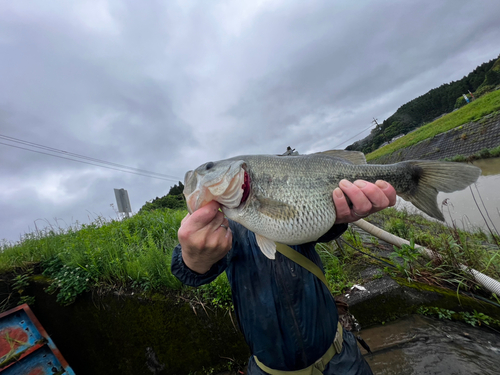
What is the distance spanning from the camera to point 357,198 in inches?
72.0

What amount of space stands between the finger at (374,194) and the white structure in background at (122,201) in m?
8.57

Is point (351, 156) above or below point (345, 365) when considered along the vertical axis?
above

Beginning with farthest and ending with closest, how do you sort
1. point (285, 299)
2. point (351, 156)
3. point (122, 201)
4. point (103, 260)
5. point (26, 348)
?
point (122, 201) → point (103, 260) → point (26, 348) → point (351, 156) → point (285, 299)

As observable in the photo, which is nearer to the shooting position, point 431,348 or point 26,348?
point 431,348

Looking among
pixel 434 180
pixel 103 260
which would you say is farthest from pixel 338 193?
pixel 103 260

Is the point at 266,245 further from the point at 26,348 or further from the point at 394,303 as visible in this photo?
the point at 26,348

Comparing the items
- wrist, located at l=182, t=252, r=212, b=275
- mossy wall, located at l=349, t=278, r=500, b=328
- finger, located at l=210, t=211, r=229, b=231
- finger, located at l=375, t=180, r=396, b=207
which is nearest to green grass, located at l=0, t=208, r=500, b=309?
mossy wall, located at l=349, t=278, r=500, b=328

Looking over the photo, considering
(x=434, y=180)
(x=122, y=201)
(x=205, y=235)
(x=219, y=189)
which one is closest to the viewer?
(x=205, y=235)

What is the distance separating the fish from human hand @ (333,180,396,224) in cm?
7

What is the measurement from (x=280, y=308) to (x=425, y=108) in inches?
3474

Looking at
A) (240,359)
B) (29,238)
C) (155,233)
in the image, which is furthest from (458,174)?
(29,238)

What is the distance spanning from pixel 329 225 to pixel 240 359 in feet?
9.58

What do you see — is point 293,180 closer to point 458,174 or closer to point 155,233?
point 458,174

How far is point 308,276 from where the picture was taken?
1863mm
